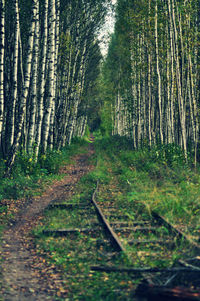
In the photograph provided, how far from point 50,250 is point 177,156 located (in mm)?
10445

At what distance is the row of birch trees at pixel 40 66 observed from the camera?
13.6 meters

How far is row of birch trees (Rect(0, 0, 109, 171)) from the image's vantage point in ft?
44.7

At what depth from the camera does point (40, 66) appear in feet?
74.8

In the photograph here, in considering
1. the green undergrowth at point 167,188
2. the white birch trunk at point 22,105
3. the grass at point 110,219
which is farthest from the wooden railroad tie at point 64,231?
the white birch trunk at point 22,105

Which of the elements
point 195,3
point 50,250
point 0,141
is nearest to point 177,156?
point 0,141

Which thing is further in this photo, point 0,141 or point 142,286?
point 0,141

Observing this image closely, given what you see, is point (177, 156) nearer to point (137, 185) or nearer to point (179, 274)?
point (137, 185)

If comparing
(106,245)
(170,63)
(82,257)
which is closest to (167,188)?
(106,245)

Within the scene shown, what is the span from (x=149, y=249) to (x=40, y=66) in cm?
1882

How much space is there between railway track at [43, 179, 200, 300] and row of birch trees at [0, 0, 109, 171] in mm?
6430

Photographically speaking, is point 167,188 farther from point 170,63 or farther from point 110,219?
point 170,63

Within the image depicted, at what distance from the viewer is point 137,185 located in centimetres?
1155

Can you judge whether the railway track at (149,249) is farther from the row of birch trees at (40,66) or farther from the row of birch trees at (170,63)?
the row of birch trees at (170,63)

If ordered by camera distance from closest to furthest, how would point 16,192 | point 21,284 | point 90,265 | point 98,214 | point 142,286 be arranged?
point 142,286 → point 21,284 → point 90,265 → point 98,214 → point 16,192
